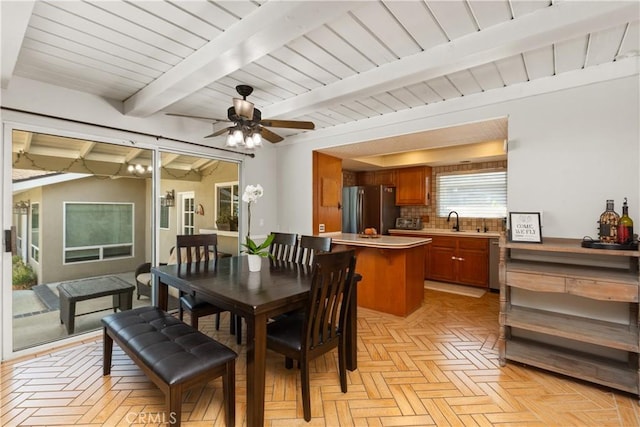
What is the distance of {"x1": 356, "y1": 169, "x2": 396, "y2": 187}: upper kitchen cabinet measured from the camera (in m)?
5.87

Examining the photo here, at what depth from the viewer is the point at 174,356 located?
162cm

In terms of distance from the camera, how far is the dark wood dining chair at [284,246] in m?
3.06

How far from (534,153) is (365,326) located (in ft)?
7.64

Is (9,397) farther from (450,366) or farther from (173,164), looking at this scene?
(450,366)

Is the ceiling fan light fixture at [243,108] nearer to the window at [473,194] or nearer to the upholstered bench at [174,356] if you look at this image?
the upholstered bench at [174,356]

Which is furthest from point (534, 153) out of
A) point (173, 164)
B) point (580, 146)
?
point (173, 164)

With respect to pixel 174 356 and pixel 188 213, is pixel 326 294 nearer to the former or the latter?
pixel 174 356

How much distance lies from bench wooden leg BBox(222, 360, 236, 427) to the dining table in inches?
3.7

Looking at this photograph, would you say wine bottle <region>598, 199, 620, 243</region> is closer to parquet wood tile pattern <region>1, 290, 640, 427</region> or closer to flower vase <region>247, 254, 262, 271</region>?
parquet wood tile pattern <region>1, 290, 640, 427</region>

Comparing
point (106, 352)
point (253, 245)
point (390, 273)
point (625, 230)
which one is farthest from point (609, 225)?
point (106, 352)

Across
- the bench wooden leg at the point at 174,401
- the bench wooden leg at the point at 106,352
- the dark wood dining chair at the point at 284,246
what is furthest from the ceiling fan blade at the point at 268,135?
the bench wooden leg at the point at 106,352

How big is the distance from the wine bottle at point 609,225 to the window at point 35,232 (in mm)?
4651

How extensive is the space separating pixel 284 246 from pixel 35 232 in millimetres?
2276

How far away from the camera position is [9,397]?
2006mm
